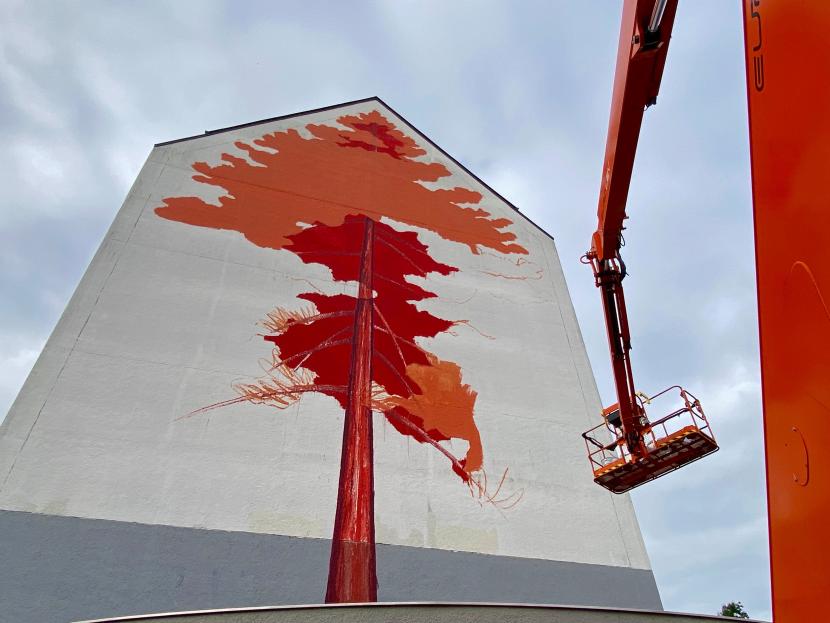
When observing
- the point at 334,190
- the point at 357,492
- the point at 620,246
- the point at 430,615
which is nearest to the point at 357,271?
the point at 334,190

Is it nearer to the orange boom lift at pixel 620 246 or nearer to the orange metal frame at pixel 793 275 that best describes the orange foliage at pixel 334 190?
the orange boom lift at pixel 620 246

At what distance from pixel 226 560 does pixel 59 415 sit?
3247 millimetres

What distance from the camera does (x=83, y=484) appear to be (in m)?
9.17

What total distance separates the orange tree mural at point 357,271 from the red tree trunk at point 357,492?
2 cm

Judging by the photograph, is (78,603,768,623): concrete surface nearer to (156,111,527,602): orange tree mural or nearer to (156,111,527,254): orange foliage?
(156,111,527,602): orange tree mural

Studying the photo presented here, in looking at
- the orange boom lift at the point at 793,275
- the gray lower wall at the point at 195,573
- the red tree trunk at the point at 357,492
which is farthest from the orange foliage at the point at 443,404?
the orange boom lift at the point at 793,275

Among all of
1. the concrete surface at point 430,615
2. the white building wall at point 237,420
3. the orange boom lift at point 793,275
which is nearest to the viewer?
the orange boom lift at point 793,275

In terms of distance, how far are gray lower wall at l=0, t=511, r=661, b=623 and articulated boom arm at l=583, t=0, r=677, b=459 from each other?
11.0 ft

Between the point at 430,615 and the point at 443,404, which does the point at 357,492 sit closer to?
the point at 443,404

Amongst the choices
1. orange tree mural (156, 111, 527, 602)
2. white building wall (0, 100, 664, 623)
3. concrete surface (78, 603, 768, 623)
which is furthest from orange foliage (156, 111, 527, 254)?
concrete surface (78, 603, 768, 623)

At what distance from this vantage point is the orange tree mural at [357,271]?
11.1m

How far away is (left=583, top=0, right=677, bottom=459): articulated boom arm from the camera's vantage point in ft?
20.8

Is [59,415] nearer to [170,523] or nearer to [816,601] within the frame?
[170,523]

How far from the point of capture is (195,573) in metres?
8.92
